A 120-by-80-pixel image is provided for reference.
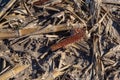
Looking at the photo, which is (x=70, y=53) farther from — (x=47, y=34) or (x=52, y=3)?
(x=52, y=3)

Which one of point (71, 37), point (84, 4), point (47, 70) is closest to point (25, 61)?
point (47, 70)

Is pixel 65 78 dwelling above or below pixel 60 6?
below

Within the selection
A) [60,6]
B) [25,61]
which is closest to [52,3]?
[60,6]

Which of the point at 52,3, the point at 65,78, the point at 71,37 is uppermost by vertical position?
the point at 52,3

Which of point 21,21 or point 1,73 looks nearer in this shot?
point 1,73

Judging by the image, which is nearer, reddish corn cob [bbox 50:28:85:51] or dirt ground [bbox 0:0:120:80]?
dirt ground [bbox 0:0:120:80]

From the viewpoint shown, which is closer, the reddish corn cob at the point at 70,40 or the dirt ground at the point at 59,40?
the dirt ground at the point at 59,40
